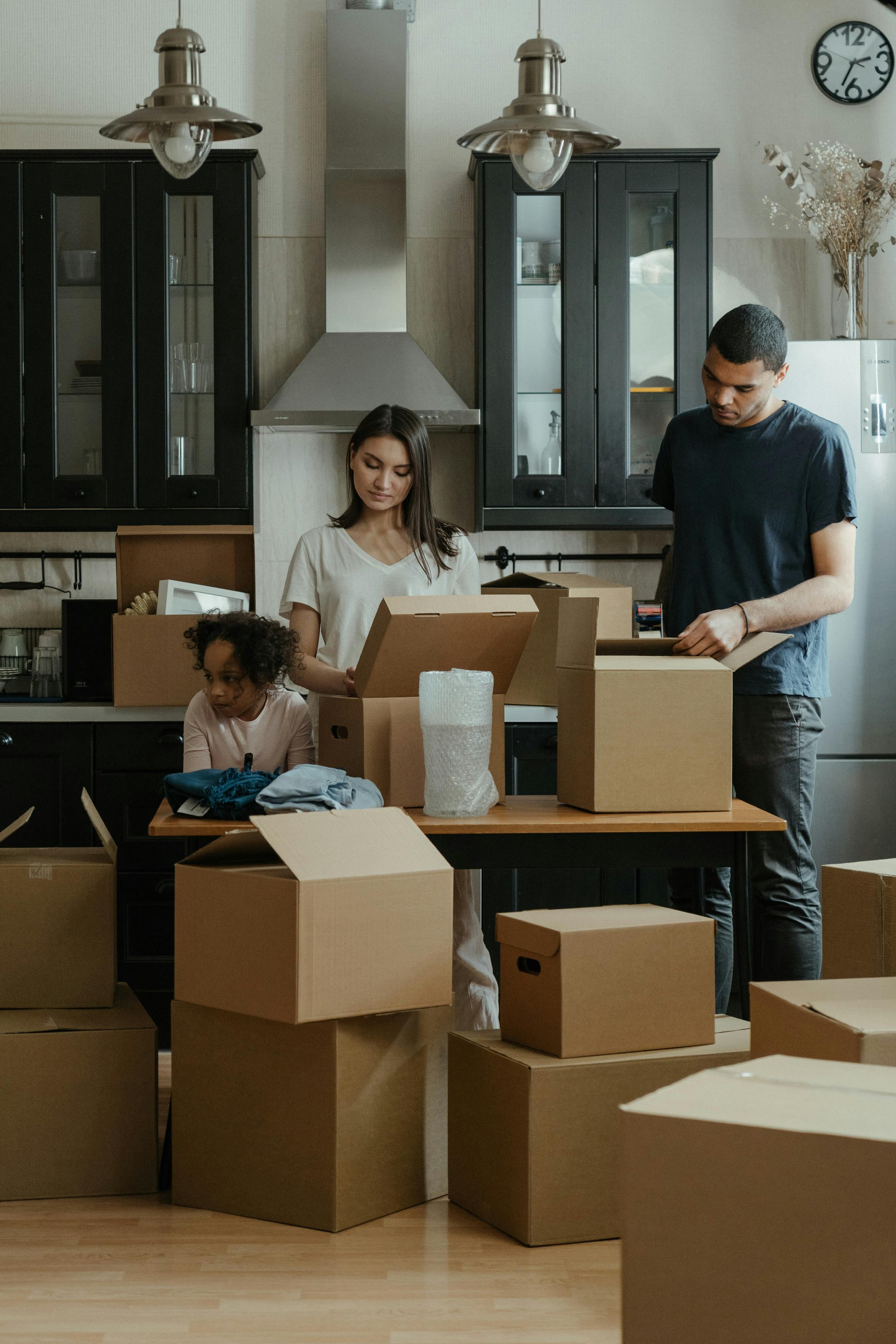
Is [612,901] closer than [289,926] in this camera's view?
No

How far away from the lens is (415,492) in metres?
2.58

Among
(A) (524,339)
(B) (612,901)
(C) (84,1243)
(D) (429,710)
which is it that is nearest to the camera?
(C) (84,1243)

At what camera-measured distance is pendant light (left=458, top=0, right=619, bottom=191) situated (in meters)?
2.32

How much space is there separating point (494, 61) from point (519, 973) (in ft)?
10.3

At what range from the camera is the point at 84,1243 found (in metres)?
1.87

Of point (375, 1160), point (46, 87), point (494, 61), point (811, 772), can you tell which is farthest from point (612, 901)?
point (46, 87)

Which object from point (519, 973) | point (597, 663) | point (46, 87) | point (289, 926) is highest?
point (46, 87)

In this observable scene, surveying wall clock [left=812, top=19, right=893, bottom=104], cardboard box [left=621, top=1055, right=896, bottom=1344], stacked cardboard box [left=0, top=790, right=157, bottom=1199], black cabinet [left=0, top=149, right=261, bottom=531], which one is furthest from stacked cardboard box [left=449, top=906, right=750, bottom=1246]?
wall clock [left=812, top=19, right=893, bottom=104]

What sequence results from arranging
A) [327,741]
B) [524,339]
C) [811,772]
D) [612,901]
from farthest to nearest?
[524,339]
[612,901]
[811,772]
[327,741]

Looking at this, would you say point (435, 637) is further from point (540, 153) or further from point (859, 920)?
point (540, 153)

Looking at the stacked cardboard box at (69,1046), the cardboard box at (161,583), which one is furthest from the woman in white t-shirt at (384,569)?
the cardboard box at (161,583)

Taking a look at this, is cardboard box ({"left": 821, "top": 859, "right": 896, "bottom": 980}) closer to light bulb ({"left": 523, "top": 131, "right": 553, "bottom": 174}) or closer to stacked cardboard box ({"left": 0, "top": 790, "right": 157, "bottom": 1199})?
stacked cardboard box ({"left": 0, "top": 790, "right": 157, "bottom": 1199})

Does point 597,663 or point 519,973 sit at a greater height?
point 597,663

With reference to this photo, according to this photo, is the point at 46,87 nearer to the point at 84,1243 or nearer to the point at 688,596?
the point at 688,596
